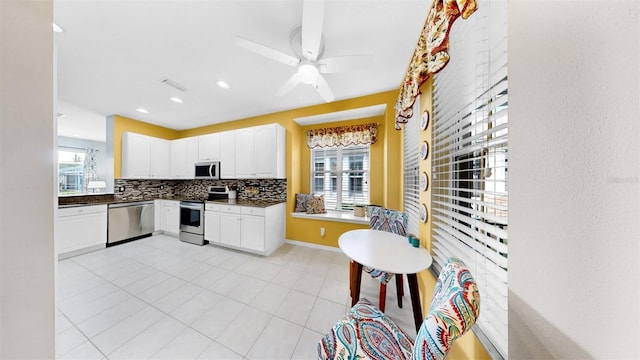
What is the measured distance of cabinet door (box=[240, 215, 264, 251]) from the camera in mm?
2916

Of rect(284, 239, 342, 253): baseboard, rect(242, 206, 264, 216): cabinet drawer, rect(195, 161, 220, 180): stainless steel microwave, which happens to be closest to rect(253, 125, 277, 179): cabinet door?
rect(242, 206, 264, 216): cabinet drawer

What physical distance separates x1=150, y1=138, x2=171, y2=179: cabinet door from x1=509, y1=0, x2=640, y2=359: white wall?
5.42 meters

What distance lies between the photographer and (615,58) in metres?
0.34

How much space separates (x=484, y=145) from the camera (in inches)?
35.7

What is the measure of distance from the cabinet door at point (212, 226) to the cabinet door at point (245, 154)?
830 mm

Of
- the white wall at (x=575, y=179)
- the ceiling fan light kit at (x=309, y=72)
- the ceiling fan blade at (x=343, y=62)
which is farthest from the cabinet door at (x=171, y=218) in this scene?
the white wall at (x=575, y=179)

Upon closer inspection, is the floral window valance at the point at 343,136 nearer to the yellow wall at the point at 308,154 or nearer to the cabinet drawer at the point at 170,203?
the yellow wall at the point at 308,154

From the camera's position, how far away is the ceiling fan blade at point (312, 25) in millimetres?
1027

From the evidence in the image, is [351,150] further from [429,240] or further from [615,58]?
[615,58]

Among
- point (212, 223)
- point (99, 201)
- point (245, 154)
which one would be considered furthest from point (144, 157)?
point (245, 154)

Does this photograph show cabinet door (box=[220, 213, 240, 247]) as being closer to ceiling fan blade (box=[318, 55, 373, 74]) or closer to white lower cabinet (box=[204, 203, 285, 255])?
white lower cabinet (box=[204, 203, 285, 255])

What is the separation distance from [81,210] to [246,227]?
8.87 feet

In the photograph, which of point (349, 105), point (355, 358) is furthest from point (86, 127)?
point (355, 358)

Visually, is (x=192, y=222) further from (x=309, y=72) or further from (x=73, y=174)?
(x=73, y=174)
